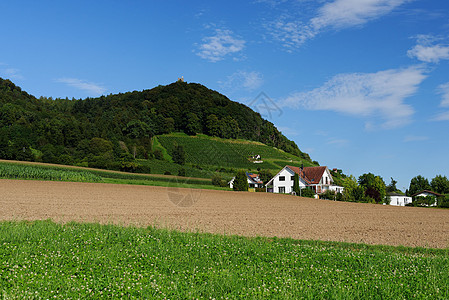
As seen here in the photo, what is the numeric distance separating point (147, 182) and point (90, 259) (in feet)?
202

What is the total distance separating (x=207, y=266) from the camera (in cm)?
1056

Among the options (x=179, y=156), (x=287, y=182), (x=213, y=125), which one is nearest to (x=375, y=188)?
(x=287, y=182)

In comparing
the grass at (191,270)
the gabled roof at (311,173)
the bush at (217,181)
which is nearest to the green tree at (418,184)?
the gabled roof at (311,173)

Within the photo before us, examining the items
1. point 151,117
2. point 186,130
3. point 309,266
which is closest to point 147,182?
point 186,130

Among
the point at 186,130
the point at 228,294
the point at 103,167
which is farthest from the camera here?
the point at 186,130

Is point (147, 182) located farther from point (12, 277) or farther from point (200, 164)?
point (12, 277)

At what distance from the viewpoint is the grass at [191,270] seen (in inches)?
338

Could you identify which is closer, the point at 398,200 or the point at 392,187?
the point at 398,200

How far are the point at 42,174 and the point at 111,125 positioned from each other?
59309 millimetres

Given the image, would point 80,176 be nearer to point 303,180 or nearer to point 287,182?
point 287,182

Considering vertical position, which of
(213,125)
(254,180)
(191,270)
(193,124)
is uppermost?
(193,124)

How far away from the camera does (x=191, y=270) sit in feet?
33.5

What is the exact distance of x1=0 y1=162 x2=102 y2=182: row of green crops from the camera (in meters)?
59.3

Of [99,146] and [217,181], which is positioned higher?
[99,146]
